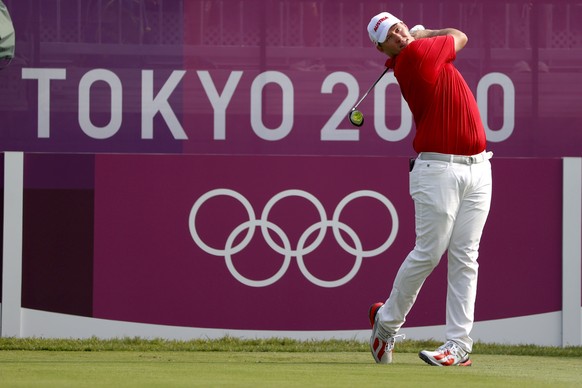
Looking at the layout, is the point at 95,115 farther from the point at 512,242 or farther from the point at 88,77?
the point at 512,242

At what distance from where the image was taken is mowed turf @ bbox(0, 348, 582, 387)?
225 inches

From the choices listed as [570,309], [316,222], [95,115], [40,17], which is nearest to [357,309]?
[316,222]

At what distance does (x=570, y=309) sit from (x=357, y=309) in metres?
1.33

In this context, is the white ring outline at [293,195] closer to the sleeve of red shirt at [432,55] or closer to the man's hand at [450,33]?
the man's hand at [450,33]

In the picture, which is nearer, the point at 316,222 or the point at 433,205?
the point at 433,205

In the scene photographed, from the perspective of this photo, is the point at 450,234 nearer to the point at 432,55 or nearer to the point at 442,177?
the point at 442,177

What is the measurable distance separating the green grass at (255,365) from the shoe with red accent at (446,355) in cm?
6

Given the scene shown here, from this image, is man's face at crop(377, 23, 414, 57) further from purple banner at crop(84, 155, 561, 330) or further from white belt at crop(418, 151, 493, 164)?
purple banner at crop(84, 155, 561, 330)

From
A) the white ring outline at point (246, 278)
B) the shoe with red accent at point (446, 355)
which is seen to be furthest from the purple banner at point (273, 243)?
the shoe with red accent at point (446, 355)

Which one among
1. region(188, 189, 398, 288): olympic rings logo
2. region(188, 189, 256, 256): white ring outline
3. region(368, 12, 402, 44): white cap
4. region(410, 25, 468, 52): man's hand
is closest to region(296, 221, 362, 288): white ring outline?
region(188, 189, 398, 288): olympic rings logo

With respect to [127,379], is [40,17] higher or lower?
higher

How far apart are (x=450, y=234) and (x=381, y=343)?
643 millimetres

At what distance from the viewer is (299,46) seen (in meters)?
8.84

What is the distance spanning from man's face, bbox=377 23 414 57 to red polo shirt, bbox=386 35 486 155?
0.08 meters
